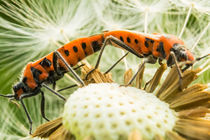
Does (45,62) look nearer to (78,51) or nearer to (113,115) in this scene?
(78,51)

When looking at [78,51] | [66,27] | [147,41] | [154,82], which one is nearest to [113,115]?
[154,82]

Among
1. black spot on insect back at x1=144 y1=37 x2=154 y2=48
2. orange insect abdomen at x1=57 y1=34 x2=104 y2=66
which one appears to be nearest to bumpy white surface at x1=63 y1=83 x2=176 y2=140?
black spot on insect back at x1=144 y1=37 x2=154 y2=48

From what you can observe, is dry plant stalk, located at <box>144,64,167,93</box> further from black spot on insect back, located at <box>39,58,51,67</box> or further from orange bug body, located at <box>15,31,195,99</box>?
black spot on insect back, located at <box>39,58,51,67</box>

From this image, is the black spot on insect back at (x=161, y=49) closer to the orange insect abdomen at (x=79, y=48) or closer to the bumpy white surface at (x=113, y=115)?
the bumpy white surface at (x=113, y=115)

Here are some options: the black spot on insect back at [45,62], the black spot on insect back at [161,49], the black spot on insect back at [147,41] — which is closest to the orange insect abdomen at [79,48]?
the black spot on insect back at [45,62]

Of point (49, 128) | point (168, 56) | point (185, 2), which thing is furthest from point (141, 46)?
point (185, 2)
